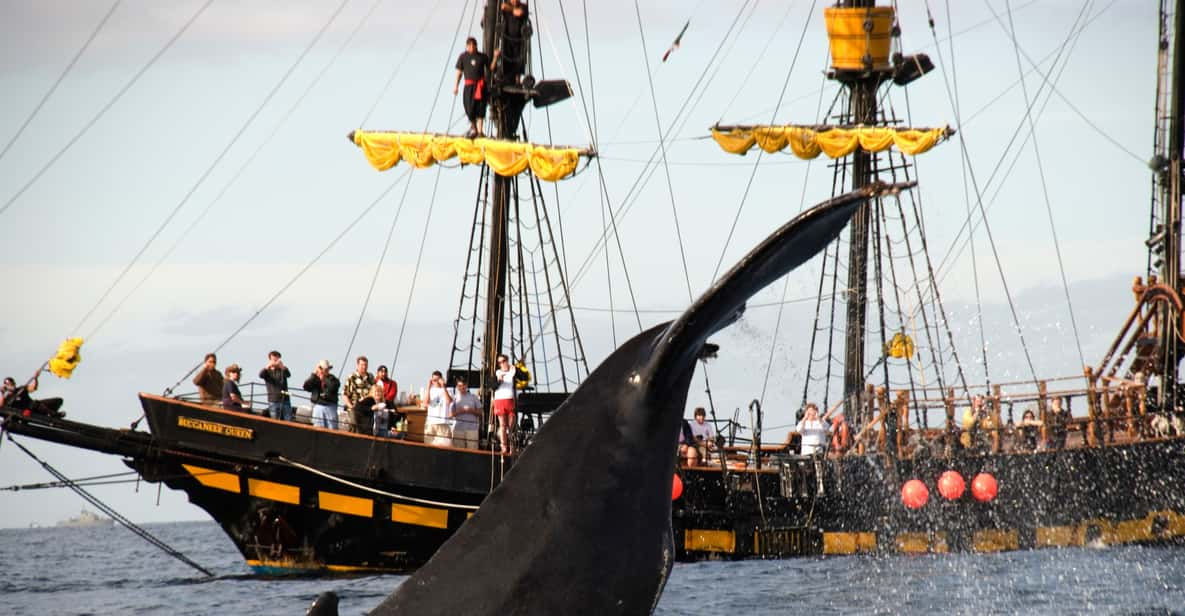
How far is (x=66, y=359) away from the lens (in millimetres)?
22297

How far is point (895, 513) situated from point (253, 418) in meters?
13.0

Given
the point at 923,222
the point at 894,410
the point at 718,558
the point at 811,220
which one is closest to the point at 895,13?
the point at 923,222

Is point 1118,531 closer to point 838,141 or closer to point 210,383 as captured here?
point 838,141

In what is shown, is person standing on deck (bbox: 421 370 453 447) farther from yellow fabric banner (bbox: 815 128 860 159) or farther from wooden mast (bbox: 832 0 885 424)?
yellow fabric banner (bbox: 815 128 860 159)

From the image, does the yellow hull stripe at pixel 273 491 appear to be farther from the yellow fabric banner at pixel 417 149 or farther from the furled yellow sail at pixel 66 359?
the yellow fabric banner at pixel 417 149

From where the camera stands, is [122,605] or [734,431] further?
[734,431]

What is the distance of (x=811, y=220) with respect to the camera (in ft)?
13.0

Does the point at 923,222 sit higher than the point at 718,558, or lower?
higher

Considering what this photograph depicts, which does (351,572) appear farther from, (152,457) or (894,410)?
(894,410)

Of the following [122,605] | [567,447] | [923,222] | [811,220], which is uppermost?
[923,222]

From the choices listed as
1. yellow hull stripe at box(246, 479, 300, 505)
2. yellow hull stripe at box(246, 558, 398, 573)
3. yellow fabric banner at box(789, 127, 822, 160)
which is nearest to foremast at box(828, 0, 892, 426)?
yellow fabric banner at box(789, 127, 822, 160)

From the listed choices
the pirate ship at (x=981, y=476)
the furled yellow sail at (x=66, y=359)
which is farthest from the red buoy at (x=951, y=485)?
the furled yellow sail at (x=66, y=359)

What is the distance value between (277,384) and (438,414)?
2.82 meters

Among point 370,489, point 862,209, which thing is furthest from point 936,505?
point 370,489
